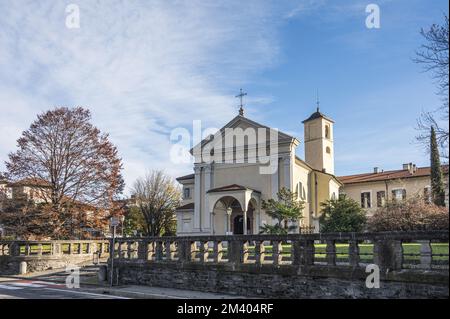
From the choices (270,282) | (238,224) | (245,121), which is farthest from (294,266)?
(245,121)

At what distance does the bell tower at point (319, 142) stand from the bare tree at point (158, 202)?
59.9 ft

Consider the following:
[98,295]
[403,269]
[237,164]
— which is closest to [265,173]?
[237,164]

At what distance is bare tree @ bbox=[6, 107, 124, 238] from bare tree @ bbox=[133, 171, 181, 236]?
72.1 feet

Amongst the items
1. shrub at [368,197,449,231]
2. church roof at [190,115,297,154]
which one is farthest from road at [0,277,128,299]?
church roof at [190,115,297,154]

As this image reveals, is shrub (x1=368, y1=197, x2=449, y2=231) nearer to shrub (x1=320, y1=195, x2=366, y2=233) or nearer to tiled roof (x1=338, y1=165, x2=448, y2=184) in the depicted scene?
shrub (x1=320, y1=195, x2=366, y2=233)

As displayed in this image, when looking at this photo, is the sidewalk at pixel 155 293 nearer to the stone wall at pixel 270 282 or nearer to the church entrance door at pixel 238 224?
the stone wall at pixel 270 282

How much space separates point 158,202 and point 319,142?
2135cm

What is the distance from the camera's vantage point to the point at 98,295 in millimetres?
15703

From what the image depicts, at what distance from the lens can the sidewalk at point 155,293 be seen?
46.3ft

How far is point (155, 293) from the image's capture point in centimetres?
1507

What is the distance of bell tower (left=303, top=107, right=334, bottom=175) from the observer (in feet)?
161

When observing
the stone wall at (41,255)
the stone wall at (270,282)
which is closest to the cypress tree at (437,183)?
the stone wall at (270,282)

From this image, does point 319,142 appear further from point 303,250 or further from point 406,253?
point 406,253
